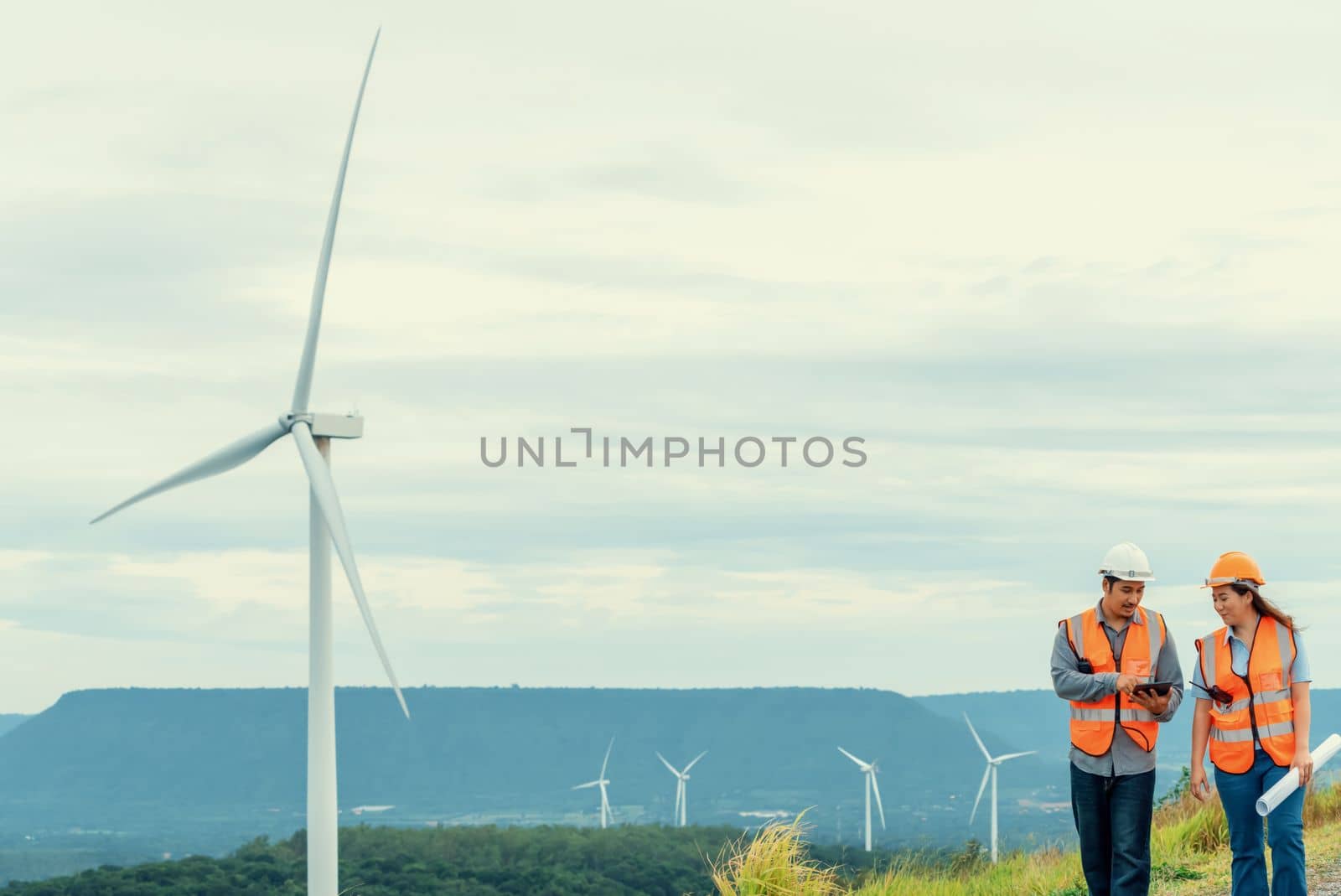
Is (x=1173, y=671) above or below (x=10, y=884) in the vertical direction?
above

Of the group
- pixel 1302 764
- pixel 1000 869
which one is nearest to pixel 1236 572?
pixel 1302 764

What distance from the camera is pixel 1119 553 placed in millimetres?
11914

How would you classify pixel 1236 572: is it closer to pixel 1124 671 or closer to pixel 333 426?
pixel 1124 671

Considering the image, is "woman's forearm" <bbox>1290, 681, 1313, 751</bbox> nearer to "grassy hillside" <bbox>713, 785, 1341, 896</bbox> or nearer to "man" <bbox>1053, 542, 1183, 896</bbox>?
"man" <bbox>1053, 542, 1183, 896</bbox>

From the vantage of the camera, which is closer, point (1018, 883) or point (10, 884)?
point (1018, 883)

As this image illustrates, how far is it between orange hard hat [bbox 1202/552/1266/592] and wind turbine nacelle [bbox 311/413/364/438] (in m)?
11.8

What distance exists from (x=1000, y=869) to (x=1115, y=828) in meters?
6.84

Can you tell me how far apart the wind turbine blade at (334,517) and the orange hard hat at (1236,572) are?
775 centimetres

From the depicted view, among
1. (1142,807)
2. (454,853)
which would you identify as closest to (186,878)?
(454,853)

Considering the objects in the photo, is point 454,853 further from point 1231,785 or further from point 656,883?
point 1231,785

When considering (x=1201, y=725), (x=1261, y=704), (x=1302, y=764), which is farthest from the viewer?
(x=1201, y=725)

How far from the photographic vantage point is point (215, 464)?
869 inches

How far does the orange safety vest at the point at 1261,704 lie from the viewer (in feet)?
38.8

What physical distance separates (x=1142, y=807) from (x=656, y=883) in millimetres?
106124
